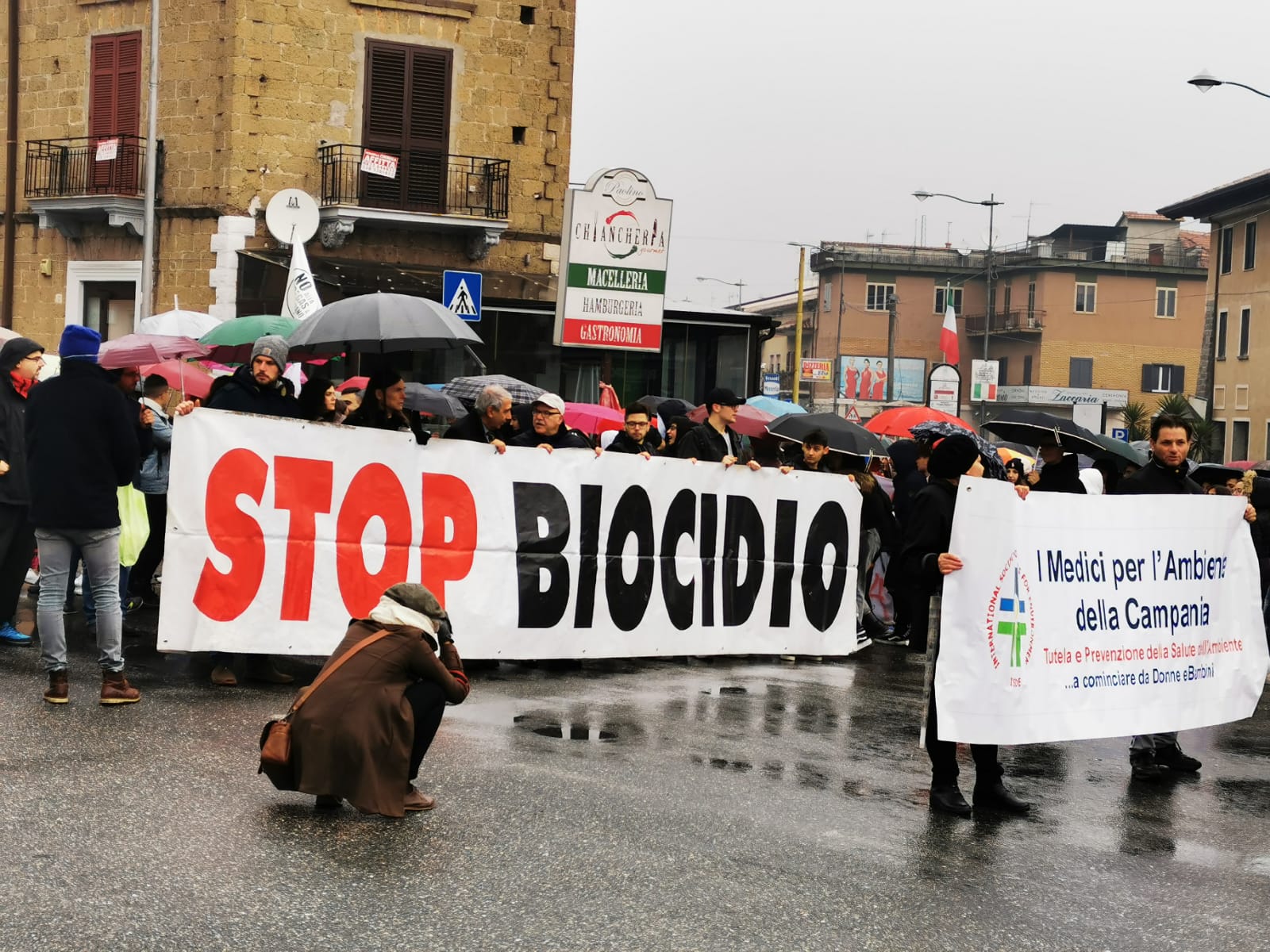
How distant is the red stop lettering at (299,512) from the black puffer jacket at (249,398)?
1.14 feet

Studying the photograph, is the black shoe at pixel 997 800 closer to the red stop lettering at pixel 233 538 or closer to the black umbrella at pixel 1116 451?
the red stop lettering at pixel 233 538

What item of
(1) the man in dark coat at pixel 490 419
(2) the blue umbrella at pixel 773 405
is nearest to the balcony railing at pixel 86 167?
(2) the blue umbrella at pixel 773 405

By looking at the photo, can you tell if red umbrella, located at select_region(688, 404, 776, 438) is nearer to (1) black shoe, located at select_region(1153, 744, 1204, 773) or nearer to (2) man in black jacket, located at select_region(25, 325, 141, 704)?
(1) black shoe, located at select_region(1153, 744, 1204, 773)

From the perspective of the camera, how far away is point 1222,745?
1020cm

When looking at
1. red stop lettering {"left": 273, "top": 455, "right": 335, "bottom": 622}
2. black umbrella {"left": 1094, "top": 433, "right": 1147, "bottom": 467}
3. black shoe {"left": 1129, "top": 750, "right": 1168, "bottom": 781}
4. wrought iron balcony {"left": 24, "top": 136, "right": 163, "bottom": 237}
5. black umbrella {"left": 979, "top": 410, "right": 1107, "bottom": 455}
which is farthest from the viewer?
wrought iron balcony {"left": 24, "top": 136, "right": 163, "bottom": 237}

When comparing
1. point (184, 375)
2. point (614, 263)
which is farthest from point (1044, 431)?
point (184, 375)

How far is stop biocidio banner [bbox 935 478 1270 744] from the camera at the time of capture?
771cm

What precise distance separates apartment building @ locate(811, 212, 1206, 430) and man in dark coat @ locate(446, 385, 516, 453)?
3317 inches

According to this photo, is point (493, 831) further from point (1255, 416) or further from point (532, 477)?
point (1255, 416)

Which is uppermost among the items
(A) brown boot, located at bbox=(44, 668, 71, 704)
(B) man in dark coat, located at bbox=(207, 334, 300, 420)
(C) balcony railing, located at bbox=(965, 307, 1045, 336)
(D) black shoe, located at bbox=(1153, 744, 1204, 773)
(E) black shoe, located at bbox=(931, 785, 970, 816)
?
A: (C) balcony railing, located at bbox=(965, 307, 1045, 336)

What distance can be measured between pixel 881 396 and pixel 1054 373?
999 cm

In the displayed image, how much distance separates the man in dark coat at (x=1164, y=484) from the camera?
8992 millimetres

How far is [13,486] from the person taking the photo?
1081 cm

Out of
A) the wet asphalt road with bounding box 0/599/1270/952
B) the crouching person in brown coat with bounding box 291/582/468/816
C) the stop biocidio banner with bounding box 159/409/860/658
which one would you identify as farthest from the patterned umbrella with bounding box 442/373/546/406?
the crouching person in brown coat with bounding box 291/582/468/816
